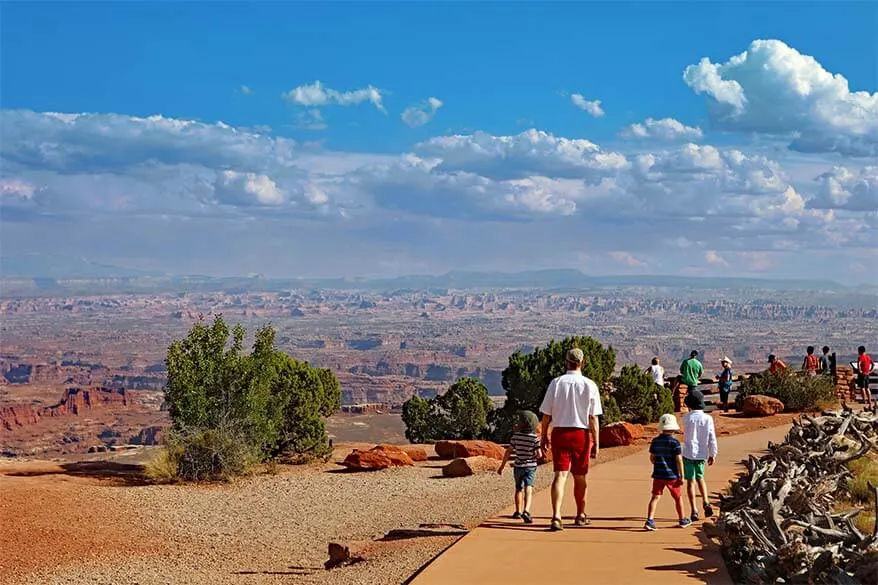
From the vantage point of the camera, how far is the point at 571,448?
1007 cm

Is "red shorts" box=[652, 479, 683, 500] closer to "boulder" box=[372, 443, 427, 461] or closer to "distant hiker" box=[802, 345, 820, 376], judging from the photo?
"boulder" box=[372, 443, 427, 461]

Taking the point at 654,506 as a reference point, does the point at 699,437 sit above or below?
above

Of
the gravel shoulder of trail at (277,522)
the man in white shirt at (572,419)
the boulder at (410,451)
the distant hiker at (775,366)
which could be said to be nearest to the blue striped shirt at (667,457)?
the man in white shirt at (572,419)

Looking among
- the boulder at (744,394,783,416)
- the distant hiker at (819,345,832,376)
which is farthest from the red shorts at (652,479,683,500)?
the distant hiker at (819,345,832,376)

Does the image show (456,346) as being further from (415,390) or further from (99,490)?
(99,490)

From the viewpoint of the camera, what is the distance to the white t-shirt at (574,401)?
391 inches

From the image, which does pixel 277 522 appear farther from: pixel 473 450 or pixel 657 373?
pixel 657 373

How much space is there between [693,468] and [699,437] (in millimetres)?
354

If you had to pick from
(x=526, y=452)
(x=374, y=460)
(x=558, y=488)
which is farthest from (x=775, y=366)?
(x=558, y=488)

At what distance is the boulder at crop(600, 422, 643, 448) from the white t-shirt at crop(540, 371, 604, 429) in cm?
1080

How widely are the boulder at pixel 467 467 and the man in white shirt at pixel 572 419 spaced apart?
814 cm

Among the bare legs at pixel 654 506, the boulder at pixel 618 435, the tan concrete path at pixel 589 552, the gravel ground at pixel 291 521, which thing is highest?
the bare legs at pixel 654 506

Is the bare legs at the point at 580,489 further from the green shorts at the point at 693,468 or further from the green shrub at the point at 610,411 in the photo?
the green shrub at the point at 610,411

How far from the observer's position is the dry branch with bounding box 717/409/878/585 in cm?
813
